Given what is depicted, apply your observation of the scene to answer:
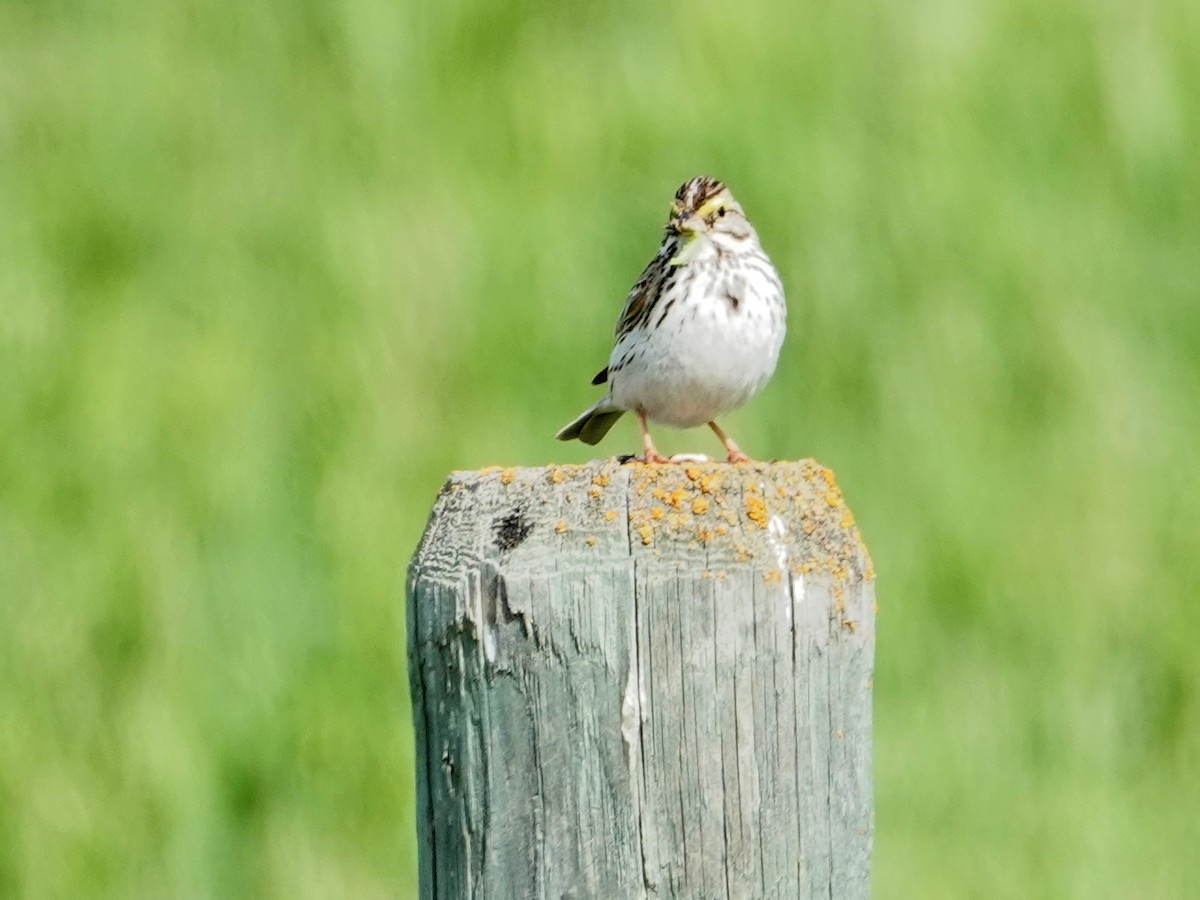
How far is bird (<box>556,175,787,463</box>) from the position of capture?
5.56 meters

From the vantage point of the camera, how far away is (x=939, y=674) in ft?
26.1

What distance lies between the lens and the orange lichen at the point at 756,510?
323cm

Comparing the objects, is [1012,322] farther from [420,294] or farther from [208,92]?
[208,92]

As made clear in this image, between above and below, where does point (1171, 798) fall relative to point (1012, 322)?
below

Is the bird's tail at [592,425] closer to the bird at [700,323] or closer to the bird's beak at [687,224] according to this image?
the bird at [700,323]

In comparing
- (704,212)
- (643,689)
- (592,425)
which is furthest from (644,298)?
(643,689)

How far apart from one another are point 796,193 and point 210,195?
2.76 m

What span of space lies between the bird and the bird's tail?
0.25 m

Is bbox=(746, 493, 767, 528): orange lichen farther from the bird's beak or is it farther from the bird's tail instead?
the bird's tail

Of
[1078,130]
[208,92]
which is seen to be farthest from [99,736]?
[1078,130]

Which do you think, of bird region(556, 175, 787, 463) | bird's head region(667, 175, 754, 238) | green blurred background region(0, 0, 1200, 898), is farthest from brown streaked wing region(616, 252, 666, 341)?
green blurred background region(0, 0, 1200, 898)

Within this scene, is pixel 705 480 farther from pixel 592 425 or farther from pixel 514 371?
pixel 514 371

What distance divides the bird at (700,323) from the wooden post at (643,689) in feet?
7.05

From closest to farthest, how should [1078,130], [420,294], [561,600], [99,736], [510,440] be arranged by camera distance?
[561,600]
[99,736]
[510,440]
[420,294]
[1078,130]
